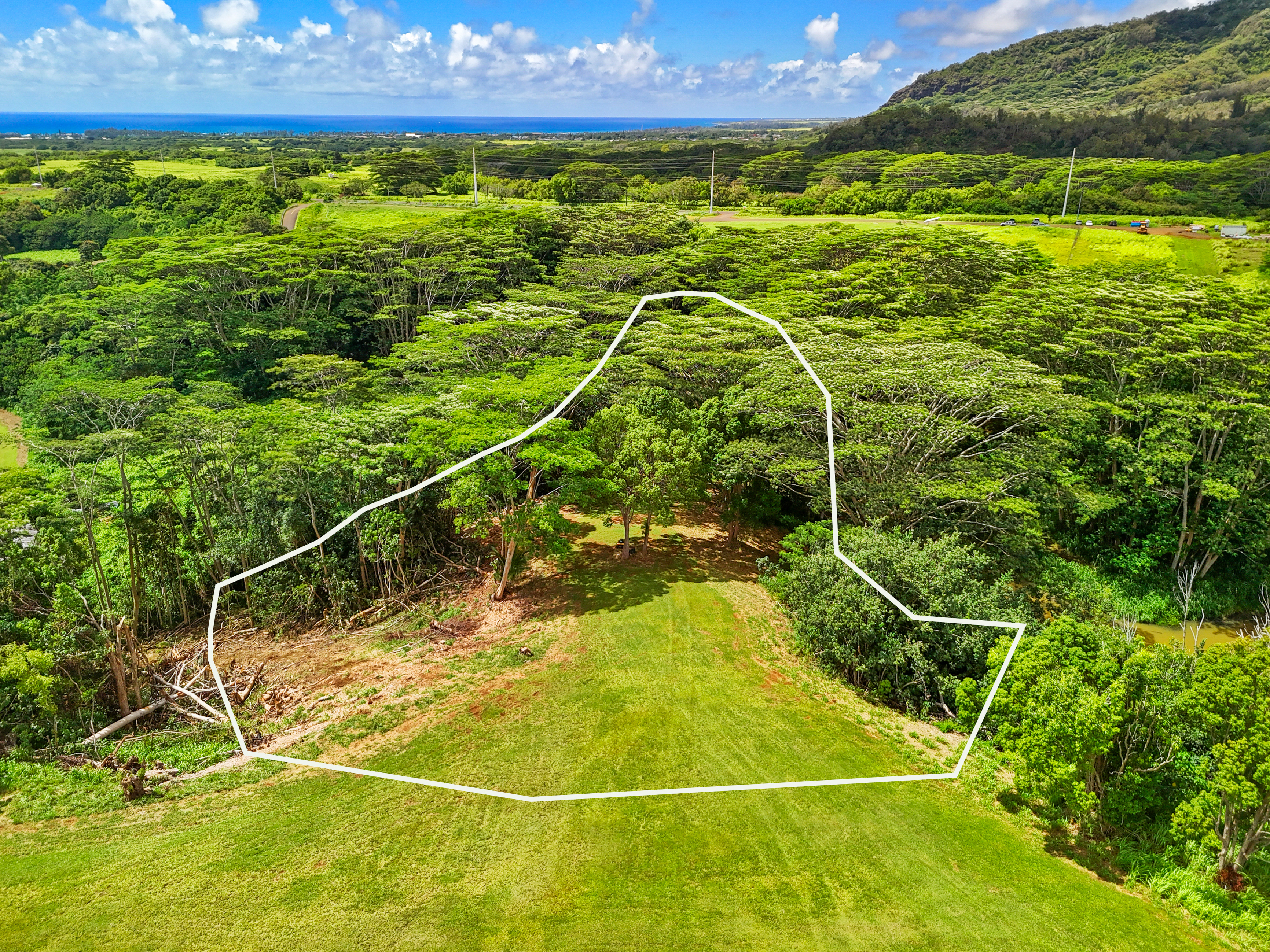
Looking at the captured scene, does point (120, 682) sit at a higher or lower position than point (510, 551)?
lower

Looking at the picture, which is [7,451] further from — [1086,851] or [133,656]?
[1086,851]

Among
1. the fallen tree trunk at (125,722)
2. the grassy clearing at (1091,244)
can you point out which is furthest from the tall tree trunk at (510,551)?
the grassy clearing at (1091,244)

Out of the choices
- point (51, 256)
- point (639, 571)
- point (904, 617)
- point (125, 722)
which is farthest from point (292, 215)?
point (904, 617)

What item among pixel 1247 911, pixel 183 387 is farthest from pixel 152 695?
pixel 183 387

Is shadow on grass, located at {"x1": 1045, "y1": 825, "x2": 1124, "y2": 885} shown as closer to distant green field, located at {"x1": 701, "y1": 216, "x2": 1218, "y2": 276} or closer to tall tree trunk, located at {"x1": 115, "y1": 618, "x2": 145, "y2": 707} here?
tall tree trunk, located at {"x1": 115, "y1": 618, "x2": 145, "y2": 707}

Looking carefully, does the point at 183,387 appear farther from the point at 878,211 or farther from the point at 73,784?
the point at 878,211

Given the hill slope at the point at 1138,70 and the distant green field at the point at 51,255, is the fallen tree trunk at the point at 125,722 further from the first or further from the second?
the hill slope at the point at 1138,70
